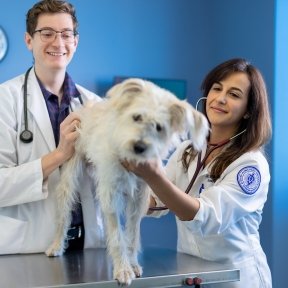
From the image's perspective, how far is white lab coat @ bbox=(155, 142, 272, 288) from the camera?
A: 1717 millimetres

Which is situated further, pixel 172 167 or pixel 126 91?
pixel 172 167

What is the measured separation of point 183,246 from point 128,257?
449 mm

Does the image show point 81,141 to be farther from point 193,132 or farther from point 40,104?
point 193,132

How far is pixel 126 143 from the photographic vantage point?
1.47 m

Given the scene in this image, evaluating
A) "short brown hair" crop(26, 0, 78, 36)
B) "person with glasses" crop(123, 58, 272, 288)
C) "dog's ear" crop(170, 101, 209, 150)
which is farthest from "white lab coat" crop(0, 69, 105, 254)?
"dog's ear" crop(170, 101, 209, 150)

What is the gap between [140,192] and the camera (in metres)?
1.74

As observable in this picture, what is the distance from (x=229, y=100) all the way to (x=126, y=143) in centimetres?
61

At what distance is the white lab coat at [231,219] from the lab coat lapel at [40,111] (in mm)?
573

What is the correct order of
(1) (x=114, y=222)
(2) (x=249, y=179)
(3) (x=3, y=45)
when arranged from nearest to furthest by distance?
(1) (x=114, y=222), (2) (x=249, y=179), (3) (x=3, y=45)

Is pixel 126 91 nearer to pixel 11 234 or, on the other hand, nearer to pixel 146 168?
pixel 146 168

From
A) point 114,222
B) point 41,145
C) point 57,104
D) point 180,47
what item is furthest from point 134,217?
point 180,47

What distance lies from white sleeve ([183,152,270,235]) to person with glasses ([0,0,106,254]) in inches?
19.7

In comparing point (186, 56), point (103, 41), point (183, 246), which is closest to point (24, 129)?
point (183, 246)

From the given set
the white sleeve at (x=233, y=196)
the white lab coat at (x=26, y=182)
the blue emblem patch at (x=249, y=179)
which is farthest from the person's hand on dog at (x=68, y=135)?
the blue emblem patch at (x=249, y=179)
